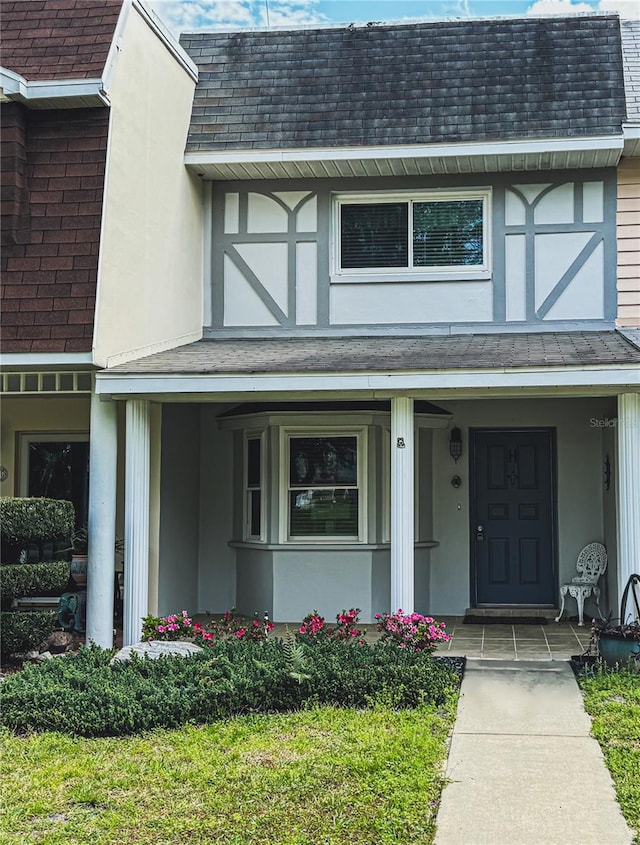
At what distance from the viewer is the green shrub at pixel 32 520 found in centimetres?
891

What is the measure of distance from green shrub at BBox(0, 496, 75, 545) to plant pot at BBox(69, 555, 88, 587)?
4.11 feet

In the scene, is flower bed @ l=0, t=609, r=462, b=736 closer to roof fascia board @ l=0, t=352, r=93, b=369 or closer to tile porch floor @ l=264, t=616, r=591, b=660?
tile porch floor @ l=264, t=616, r=591, b=660

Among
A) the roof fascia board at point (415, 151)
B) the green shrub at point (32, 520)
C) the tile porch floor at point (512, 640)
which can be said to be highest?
the roof fascia board at point (415, 151)

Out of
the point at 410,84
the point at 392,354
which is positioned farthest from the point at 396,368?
the point at 410,84

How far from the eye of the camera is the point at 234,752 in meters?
6.12

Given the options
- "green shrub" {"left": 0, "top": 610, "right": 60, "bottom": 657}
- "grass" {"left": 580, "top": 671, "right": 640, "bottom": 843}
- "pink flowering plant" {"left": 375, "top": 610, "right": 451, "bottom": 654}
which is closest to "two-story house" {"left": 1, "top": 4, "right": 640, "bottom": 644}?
"green shrub" {"left": 0, "top": 610, "right": 60, "bottom": 657}

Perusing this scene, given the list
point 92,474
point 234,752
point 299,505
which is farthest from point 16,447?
point 234,752

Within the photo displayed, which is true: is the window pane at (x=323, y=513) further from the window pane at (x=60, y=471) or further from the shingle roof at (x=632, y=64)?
the shingle roof at (x=632, y=64)

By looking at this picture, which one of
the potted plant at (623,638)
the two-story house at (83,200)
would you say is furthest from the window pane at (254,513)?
the potted plant at (623,638)

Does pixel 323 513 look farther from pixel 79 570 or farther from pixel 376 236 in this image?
pixel 376 236

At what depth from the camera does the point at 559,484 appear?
39.3 ft

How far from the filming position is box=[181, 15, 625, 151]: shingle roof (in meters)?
11.0

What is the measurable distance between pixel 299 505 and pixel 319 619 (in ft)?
10.1

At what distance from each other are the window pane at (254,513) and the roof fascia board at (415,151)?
13.5ft
